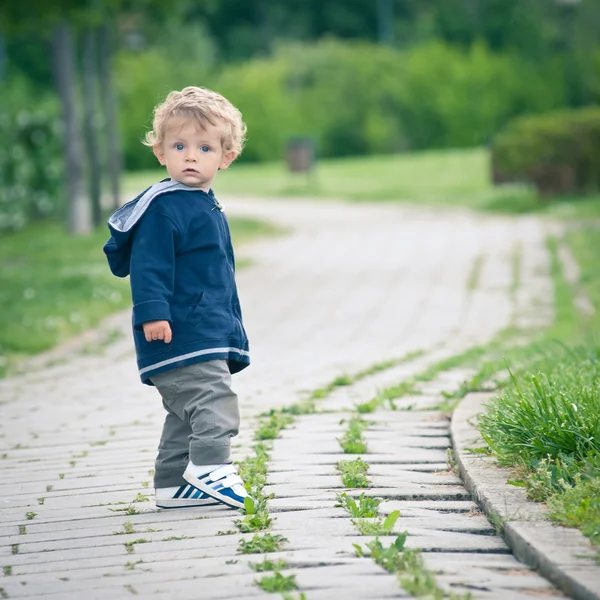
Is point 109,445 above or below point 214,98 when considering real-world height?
below

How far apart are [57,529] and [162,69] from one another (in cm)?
4051

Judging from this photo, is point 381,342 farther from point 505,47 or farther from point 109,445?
point 505,47

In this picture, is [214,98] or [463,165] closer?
[214,98]

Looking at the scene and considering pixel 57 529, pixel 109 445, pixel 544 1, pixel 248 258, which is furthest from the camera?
pixel 544 1

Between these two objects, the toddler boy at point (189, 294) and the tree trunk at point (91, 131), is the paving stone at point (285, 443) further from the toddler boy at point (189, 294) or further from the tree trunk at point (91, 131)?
the tree trunk at point (91, 131)

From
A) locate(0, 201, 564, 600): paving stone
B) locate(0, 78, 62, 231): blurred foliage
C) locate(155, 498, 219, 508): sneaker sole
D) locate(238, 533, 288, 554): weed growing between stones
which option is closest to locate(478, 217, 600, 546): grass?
locate(0, 201, 564, 600): paving stone

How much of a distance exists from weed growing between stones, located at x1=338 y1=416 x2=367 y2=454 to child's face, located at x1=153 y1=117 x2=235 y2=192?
1282 mm

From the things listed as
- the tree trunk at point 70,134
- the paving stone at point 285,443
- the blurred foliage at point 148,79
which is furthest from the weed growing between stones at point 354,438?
the blurred foliage at point 148,79

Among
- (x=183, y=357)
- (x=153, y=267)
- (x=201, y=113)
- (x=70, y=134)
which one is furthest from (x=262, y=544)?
(x=70, y=134)

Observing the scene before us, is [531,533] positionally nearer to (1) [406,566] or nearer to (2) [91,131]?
(1) [406,566]

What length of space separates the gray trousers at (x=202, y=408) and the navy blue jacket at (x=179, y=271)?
5 cm

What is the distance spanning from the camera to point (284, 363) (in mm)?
7812

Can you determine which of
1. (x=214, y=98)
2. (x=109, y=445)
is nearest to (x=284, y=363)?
(x=109, y=445)

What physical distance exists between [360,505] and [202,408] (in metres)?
0.62
